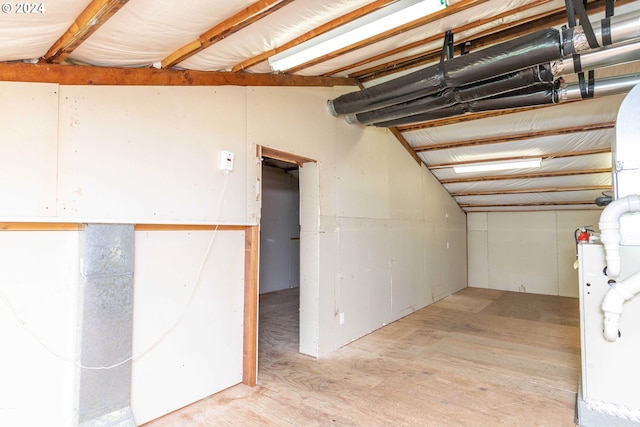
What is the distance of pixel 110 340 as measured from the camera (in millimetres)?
2100

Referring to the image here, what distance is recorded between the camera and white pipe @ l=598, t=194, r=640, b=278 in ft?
7.31

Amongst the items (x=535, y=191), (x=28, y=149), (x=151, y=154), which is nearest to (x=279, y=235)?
(x=535, y=191)

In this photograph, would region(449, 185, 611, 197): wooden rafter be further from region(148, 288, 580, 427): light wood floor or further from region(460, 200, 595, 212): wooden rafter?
region(148, 288, 580, 427): light wood floor

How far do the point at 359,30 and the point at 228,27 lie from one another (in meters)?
0.81

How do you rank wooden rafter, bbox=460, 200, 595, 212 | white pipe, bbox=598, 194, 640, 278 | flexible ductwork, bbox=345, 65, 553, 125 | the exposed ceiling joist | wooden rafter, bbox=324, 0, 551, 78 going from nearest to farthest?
white pipe, bbox=598, 194, 640, 278 < wooden rafter, bbox=324, 0, 551, 78 < the exposed ceiling joist < flexible ductwork, bbox=345, 65, 553, 125 < wooden rafter, bbox=460, 200, 595, 212

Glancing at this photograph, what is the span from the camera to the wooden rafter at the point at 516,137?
13.7ft

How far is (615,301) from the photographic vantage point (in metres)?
2.23

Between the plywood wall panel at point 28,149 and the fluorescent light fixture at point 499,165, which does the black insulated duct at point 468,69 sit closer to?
the plywood wall panel at point 28,149

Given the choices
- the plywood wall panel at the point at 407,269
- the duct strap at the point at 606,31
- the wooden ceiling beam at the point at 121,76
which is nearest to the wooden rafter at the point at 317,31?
the wooden ceiling beam at the point at 121,76

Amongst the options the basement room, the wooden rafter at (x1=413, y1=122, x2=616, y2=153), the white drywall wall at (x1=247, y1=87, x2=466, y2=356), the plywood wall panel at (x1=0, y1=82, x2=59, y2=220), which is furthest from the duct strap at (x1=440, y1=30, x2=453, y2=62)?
the plywood wall panel at (x1=0, y1=82, x2=59, y2=220)

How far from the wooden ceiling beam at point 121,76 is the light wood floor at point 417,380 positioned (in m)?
2.18

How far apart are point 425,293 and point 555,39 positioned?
14.8 ft

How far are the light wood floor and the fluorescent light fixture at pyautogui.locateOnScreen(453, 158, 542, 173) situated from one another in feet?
7.43

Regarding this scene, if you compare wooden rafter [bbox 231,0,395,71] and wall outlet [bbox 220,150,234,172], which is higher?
wooden rafter [bbox 231,0,395,71]
